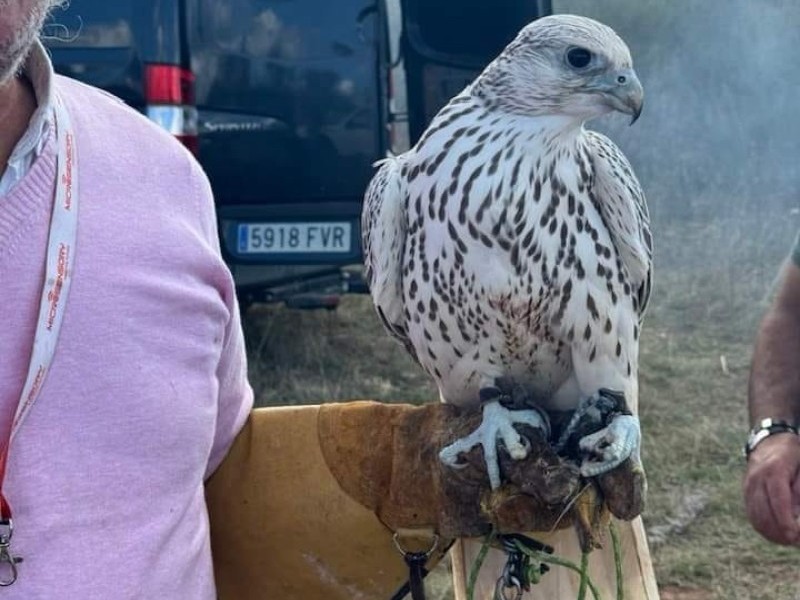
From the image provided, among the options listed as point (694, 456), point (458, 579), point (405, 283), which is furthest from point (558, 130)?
point (694, 456)

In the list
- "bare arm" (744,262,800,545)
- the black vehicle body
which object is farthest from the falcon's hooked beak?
the black vehicle body

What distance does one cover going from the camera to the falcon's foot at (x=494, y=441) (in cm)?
199

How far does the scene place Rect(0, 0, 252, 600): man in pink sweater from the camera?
64.2 inches

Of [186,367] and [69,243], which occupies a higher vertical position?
[69,243]

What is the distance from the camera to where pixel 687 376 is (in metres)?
6.11

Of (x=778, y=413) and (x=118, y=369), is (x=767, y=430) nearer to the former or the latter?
(x=778, y=413)

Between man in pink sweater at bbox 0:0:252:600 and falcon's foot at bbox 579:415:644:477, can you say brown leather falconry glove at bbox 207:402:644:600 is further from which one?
man in pink sweater at bbox 0:0:252:600

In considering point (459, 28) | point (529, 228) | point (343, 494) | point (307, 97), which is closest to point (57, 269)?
point (343, 494)

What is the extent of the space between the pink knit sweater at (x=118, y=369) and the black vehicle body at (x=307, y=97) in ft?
10.9

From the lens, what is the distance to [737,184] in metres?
9.30

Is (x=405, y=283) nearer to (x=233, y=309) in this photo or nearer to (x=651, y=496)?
(x=233, y=309)

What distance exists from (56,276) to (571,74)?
971mm

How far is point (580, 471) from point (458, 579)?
333 mm

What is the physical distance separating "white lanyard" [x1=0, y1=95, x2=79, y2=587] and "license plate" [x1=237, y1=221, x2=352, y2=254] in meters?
3.73
